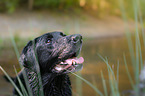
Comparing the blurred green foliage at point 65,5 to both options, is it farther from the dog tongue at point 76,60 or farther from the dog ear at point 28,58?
the dog tongue at point 76,60

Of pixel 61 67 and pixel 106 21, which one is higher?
pixel 61 67

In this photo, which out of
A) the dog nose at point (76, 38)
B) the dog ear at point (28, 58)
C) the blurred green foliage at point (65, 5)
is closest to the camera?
the dog nose at point (76, 38)

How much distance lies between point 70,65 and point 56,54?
0.25 meters

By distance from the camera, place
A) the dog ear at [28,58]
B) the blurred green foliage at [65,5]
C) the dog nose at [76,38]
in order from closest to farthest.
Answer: the dog nose at [76,38], the dog ear at [28,58], the blurred green foliage at [65,5]

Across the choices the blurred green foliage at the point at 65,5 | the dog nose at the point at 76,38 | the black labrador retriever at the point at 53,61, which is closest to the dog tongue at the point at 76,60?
the black labrador retriever at the point at 53,61

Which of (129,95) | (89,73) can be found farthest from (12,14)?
(129,95)

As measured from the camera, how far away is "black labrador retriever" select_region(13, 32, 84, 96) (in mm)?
2432

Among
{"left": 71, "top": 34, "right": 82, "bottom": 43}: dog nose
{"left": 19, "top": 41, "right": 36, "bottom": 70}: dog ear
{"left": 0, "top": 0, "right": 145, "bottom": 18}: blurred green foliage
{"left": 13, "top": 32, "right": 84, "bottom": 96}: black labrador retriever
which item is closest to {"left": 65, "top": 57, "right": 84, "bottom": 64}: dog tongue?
{"left": 13, "top": 32, "right": 84, "bottom": 96}: black labrador retriever

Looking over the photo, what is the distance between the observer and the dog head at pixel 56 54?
95.1 inches

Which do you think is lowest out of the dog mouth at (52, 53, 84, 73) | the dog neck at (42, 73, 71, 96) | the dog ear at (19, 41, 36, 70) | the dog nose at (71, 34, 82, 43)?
the dog neck at (42, 73, 71, 96)

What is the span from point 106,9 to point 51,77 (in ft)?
95.7

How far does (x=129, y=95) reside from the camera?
16.1ft

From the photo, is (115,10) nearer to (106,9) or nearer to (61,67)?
(106,9)

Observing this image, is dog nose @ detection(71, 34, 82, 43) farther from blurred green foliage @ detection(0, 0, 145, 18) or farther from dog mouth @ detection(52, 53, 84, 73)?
blurred green foliage @ detection(0, 0, 145, 18)
